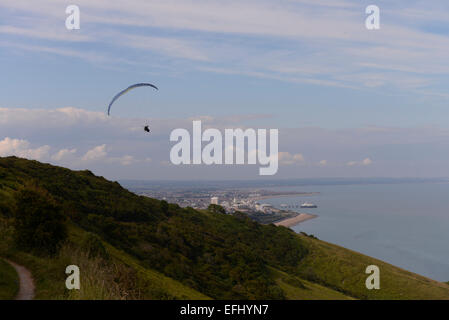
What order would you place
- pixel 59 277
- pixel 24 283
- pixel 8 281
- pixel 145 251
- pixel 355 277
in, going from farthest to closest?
pixel 355 277 → pixel 145 251 → pixel 59 277 → pixel 24 283 → pixel 8 281

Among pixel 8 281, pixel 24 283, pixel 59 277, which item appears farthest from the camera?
pixel 59 277

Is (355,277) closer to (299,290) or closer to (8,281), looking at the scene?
(299,290)

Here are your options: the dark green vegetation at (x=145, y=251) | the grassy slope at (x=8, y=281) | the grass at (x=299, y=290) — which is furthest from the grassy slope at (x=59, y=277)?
the grass at (x=299, y=290)

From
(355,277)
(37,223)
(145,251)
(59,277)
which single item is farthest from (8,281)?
(355,277)

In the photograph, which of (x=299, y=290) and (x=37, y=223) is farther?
(x=299, y=290)

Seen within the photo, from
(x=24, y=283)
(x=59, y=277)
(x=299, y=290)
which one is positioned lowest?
(x=299, y=290)

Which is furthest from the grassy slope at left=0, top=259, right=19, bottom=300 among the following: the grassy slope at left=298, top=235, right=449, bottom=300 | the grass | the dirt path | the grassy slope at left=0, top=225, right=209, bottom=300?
the grassy slope at left=298, top=235, right=449, bottom=300

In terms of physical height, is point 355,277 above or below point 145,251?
below

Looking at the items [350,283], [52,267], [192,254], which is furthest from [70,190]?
[350,283]
